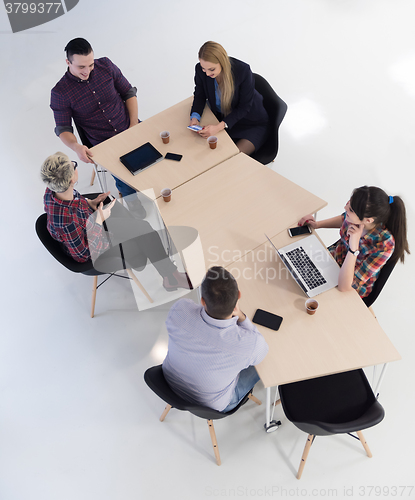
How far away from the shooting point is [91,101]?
3.36 meters

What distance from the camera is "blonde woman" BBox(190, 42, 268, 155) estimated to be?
3.01 m

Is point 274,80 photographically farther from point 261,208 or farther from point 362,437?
point 362,437

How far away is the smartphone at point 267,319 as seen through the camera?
2.29 meters

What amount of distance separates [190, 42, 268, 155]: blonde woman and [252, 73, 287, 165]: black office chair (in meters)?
0.06

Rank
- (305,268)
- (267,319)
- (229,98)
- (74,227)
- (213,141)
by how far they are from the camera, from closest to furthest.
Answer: (267,319) → (305,268) → (74,227) → (213,141) → (229,98)

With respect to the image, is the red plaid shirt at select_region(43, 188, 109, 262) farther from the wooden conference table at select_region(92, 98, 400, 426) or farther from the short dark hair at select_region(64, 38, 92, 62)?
the short dark hair at select_region(64, 38, 92, 62)

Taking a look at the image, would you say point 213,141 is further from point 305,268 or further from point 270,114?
point 305,268

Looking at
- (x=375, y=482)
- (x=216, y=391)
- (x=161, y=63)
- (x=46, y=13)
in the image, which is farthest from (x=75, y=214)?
(x=46, y=13)

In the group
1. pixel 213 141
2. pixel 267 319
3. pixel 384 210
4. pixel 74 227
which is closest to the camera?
pixel 384 210

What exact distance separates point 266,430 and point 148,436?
81 centimetres

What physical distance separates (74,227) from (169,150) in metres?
1.01

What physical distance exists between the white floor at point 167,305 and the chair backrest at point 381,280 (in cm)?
75

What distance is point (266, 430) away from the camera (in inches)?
106

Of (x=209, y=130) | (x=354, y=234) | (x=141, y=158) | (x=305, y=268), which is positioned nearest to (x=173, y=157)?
(x=141, y=158)
